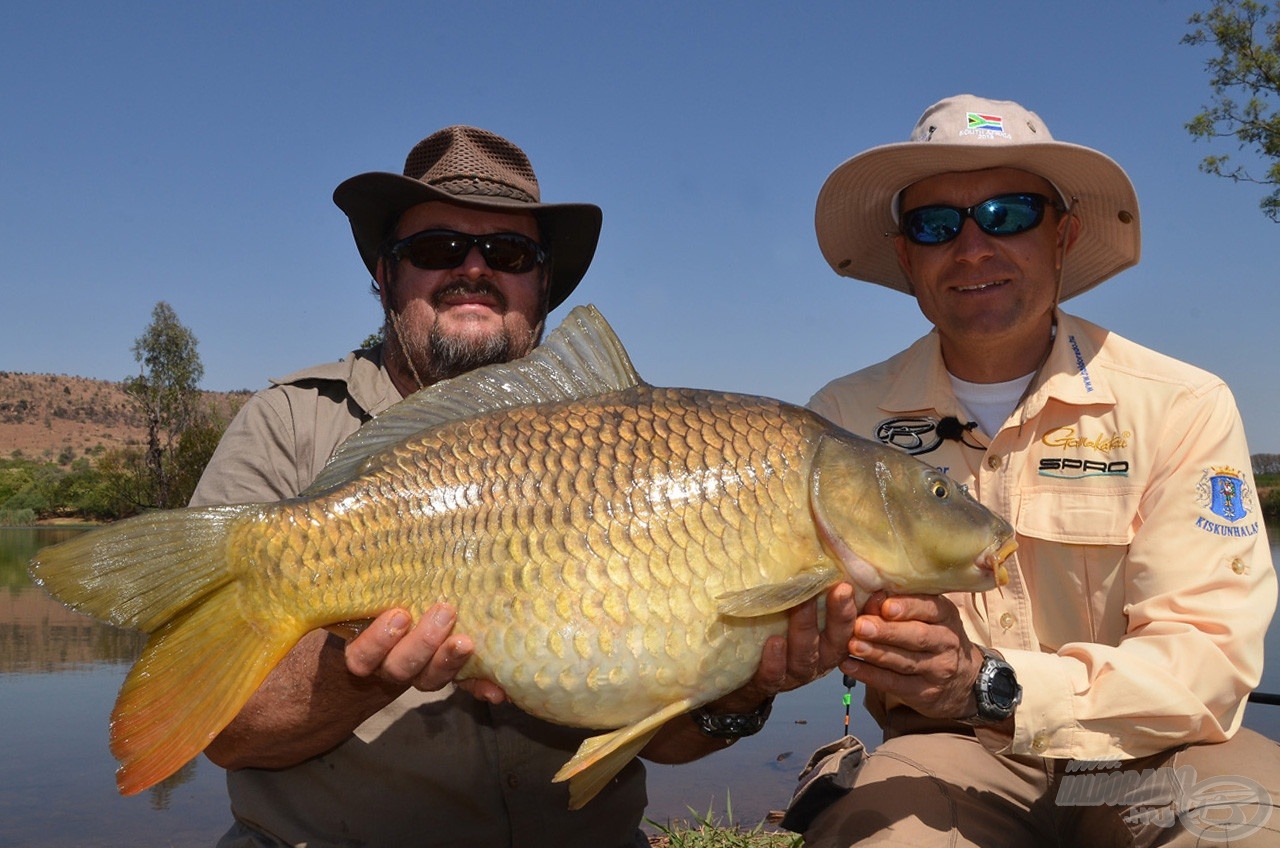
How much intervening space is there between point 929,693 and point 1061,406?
3.20 ft

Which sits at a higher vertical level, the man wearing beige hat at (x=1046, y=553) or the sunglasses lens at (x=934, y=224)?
the sunglasses lens at (x=934, y=224)

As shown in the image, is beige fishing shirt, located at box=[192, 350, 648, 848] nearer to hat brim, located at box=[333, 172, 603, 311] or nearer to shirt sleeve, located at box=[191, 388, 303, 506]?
shirt sleeve, located at box=[191, 388, 303, 506]

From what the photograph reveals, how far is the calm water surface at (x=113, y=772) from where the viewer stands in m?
5.36

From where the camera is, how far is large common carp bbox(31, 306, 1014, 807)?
1.76m

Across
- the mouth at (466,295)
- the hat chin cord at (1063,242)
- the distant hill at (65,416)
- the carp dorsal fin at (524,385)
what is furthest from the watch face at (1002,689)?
the distant hill at (65,416)

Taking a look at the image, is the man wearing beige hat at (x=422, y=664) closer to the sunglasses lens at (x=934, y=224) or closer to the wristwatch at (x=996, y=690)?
the wristwatch at (x=996, y=690)

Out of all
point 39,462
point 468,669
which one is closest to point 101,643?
point 468,669

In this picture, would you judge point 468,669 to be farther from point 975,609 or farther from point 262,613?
point 975,609

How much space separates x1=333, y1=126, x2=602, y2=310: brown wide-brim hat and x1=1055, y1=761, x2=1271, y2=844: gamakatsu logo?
2.27 meters

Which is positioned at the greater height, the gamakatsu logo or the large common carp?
the large common carp

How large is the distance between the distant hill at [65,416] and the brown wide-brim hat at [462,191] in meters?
60.1

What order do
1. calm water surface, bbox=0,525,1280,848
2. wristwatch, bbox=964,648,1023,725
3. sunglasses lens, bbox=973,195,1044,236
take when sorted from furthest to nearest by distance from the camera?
calm water surface, bbox=0,525,1280,848 → sunglasses lens, bbox=973,195,1044,236 → wristwatch, bbox=964,648,1023,725

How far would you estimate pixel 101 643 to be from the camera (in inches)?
462

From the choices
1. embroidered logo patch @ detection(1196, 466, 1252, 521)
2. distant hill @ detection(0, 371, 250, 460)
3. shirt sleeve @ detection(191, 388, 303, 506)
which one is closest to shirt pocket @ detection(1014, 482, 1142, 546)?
embroidered logo patch @ detection(1196, 466, 1252, 521)
